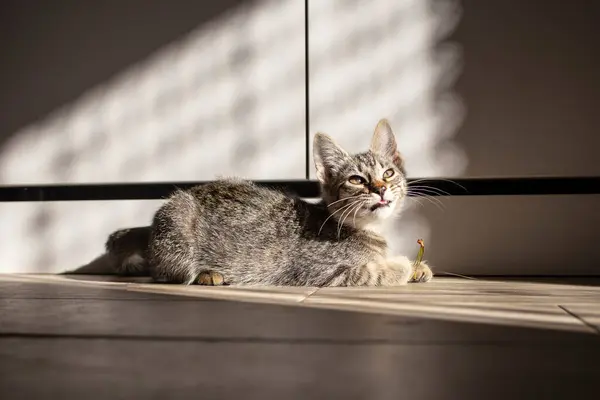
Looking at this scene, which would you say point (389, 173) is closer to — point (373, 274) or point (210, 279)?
point (373, 274)

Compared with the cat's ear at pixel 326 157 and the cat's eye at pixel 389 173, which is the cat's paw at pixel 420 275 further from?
the cat's ear at pixel 326 157

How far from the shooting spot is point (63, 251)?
290 centimetres

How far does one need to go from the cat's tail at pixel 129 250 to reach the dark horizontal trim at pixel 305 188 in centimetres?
22

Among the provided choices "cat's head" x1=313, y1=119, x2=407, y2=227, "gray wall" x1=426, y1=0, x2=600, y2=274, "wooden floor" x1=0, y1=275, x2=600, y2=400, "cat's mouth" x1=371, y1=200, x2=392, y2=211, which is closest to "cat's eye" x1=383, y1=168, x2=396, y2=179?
"cat's head" x1=313, y1=119, x2=407, y2=227

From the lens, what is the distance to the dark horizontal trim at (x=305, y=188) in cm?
267

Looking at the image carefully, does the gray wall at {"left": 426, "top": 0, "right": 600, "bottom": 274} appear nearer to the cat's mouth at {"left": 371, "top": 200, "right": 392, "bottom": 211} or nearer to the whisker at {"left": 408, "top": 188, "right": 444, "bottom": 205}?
the whisker at {"left": 408, "top": 188, "right": 444, "bottom": 205}

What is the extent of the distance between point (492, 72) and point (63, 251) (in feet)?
6.09

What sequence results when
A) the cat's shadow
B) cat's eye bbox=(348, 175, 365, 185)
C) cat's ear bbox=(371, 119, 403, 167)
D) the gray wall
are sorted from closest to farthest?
cat's eye bbox=(348, 175, 365, 185), cat's ear bbox=(371, 119, 403, 167), the gray wall, the cat's shadow

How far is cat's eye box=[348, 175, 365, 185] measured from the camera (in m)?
2.38

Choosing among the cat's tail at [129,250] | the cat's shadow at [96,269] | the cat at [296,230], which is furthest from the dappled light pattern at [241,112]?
the cat at [296,230]

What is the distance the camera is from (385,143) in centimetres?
250

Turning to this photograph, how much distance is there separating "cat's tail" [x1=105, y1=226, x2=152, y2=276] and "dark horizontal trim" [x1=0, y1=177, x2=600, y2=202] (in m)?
0.22

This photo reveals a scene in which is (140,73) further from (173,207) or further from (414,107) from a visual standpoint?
(414,107)

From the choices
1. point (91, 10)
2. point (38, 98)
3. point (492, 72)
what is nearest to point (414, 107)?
point (492, 72)
